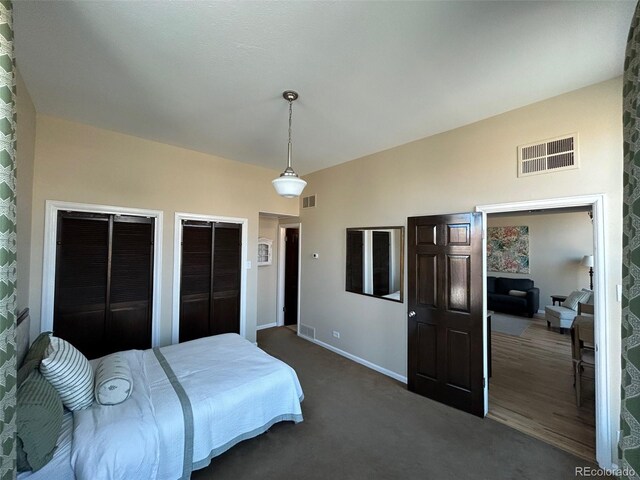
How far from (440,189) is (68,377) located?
3717 mm

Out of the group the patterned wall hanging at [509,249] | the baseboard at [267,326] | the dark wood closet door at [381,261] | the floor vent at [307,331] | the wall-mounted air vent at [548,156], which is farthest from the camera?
the patterned wall hanging at [509,249]

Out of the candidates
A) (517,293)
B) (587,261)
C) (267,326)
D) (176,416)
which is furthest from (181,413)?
(587,261)

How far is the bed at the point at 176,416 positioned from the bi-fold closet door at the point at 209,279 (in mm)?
1039

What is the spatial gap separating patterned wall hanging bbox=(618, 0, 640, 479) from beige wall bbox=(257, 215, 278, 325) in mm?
5107

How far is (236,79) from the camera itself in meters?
2.23

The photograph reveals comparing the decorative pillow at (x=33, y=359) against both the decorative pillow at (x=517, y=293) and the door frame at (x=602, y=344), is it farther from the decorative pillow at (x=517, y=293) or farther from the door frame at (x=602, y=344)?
the decorative pillow at (x=517, y=293)

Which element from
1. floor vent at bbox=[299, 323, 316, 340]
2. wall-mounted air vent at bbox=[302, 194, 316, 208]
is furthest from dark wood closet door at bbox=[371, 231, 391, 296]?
Result: floor vent at bbox=[299, 323, 316, 340]

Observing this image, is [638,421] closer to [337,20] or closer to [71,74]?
[337,20]

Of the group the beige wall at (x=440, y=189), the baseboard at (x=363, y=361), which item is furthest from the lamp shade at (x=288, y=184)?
the baseboard at (x=363, y=361)

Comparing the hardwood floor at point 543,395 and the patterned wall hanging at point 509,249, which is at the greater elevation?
the patterned wall hanging at point 509,249

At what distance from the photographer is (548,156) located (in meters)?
2.46

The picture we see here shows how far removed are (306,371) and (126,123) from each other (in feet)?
12.2

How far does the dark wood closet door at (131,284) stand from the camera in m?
3.29

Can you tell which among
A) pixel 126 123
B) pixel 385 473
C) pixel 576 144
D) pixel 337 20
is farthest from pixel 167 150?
pixel 576 144
